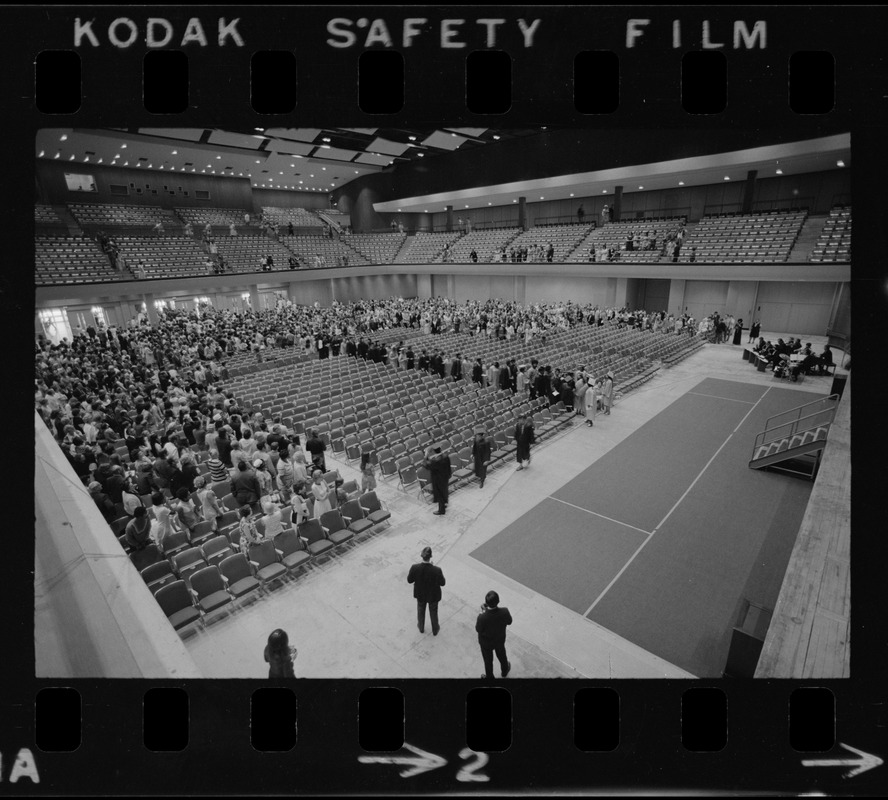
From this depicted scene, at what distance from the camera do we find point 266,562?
691 centimetres

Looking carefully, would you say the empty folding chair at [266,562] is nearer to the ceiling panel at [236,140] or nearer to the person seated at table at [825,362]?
the person seated at table at [825,362]

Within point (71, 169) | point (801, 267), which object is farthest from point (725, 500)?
point (71, 169)

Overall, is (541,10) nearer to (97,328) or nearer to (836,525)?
(836,525)

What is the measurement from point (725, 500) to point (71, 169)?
4191cm

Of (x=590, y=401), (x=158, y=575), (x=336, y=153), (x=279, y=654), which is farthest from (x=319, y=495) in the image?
(x=336, y=153)

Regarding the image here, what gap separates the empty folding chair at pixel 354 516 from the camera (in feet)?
26.1

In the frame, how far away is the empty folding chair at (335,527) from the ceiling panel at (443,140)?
27.1 meters

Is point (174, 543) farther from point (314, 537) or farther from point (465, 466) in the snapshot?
point (465, 466)

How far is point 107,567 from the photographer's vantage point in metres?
3.85

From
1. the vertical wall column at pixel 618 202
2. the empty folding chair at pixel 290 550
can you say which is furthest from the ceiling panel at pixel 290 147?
the empty folding chair at pixel 290 550

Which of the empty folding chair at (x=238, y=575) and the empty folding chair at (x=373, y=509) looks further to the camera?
the empty folding chair at (x=373, y=509)

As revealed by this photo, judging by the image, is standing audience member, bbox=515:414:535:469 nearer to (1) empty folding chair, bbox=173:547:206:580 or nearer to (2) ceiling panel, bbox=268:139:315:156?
(1) empty folding chair, bbox=173:547:206:580

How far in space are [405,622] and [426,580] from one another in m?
0.98

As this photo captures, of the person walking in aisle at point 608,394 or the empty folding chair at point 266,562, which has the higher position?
the person walking in aisle at point 608,394
